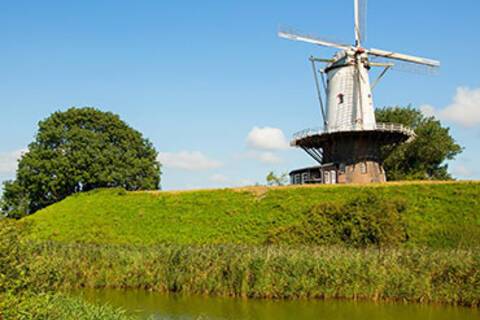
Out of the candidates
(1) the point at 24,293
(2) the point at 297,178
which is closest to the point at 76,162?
(2) the point at 297,178

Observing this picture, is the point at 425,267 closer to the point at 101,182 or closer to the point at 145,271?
the point at 145,271

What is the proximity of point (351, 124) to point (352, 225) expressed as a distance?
40.5ft

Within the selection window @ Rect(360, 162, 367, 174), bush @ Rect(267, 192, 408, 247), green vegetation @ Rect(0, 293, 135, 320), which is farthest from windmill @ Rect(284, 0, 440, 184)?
green vegetation @ Rect(0, 293, 135, 320)

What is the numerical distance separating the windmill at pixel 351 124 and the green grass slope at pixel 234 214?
5.28 m

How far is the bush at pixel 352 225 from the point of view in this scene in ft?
79.2

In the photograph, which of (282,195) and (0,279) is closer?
(0,279)

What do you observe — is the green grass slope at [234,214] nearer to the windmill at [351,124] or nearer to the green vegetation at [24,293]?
the windmill at [351,124]

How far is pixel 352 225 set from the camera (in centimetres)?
2461

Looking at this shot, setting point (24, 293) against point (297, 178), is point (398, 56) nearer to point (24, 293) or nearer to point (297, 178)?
point (297, 178)

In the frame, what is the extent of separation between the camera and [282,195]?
32.0 m

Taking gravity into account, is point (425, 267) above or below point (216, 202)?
below

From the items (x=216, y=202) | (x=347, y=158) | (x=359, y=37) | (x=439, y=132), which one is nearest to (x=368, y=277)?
(x=216, y=202)

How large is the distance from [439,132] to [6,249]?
43643 millimetres

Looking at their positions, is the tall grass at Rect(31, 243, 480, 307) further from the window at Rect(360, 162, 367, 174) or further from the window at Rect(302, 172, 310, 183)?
the window at Rect(302, 172, 310, 183)
